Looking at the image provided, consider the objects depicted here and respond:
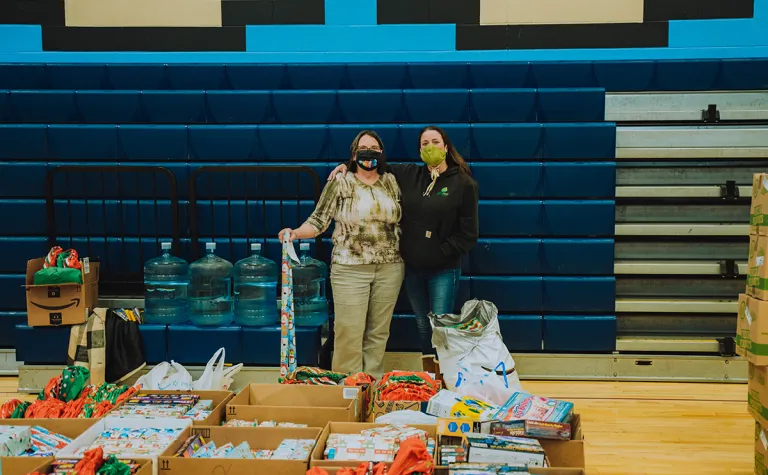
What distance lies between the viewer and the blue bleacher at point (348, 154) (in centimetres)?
520

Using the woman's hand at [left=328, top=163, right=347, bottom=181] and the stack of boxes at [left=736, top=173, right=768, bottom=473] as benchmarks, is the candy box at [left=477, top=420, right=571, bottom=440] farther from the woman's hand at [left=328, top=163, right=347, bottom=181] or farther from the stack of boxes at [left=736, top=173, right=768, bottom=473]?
the woman's hand at [left=328, top=163, right=347, bottom=181]

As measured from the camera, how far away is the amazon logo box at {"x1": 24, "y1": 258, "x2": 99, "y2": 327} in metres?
4.73

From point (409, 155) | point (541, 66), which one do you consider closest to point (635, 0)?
point (541, 66)

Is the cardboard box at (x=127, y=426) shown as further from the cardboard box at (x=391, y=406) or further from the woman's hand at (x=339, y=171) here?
the woman's hand at (x=339, y=171)

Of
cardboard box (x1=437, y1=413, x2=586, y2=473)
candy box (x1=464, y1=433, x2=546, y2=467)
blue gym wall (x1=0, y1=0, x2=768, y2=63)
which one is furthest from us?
blue gym wall (x1=0, y1=0, x2=768, y2=63)

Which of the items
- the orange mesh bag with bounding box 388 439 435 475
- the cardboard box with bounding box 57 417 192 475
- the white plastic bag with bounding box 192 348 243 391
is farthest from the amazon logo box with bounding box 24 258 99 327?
the orange mesh bag with bounding box 388 439 435 475

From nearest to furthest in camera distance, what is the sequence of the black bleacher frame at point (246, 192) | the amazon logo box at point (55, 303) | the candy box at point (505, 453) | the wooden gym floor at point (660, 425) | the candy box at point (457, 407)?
1. the candy box at point (505, 453)
2. the candy box at point (457, 407)
3. the wooden gym floor at point (660, 425)
4. the amazon logo box at point (55, 303)
5. the black bleacher frame at point (246, 192)

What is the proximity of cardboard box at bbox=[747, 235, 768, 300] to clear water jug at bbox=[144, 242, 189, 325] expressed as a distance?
3.44 metres

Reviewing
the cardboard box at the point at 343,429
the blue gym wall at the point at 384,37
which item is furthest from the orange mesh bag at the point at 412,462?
the blue gym wall at the point at 384,37

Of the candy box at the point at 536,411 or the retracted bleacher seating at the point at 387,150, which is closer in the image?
the candy box at the point at 536,411

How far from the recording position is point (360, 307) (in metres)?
4.40

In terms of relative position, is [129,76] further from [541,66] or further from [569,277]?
[569,277]

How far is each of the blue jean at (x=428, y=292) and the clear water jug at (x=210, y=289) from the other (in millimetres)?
1327

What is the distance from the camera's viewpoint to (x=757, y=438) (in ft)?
11.0
